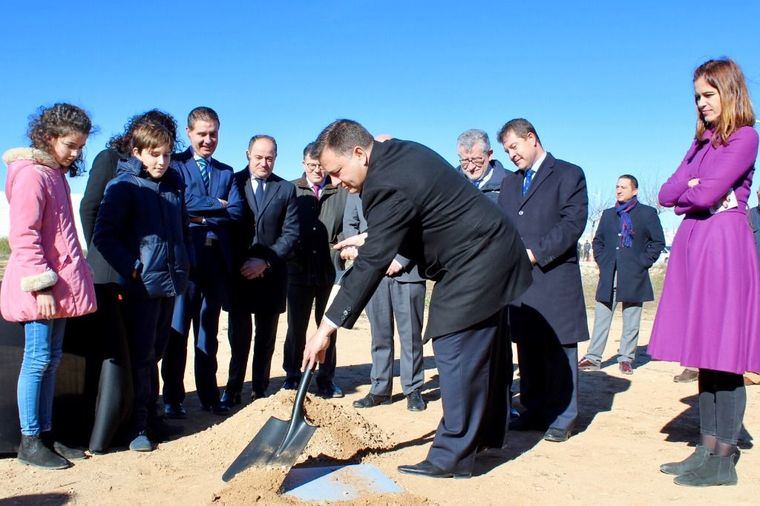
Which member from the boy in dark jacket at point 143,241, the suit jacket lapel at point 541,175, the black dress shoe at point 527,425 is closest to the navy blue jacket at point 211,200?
the boy in dark jacket at point 143,241

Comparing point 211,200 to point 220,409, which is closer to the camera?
point 211,200

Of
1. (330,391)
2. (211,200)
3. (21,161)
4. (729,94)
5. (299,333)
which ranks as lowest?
(330,391)

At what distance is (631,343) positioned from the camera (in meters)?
8.14

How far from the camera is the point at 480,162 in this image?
6.20 meters

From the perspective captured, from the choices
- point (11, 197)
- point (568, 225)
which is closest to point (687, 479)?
point (568, 225)

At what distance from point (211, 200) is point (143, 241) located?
0.99m

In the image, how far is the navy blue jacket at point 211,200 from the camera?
555 cm

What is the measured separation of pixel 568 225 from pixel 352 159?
1869mm

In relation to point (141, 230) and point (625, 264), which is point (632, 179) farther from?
point (141, 230)

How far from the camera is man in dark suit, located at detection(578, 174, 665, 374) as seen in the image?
8281 millimetres

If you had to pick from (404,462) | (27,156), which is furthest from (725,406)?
(27,156)

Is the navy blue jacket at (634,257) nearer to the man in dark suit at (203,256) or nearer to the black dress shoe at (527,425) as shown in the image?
the black dress shoe at (527,425)

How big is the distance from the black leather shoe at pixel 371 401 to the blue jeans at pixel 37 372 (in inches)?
100

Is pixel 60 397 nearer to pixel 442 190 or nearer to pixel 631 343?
pixel 442 190
